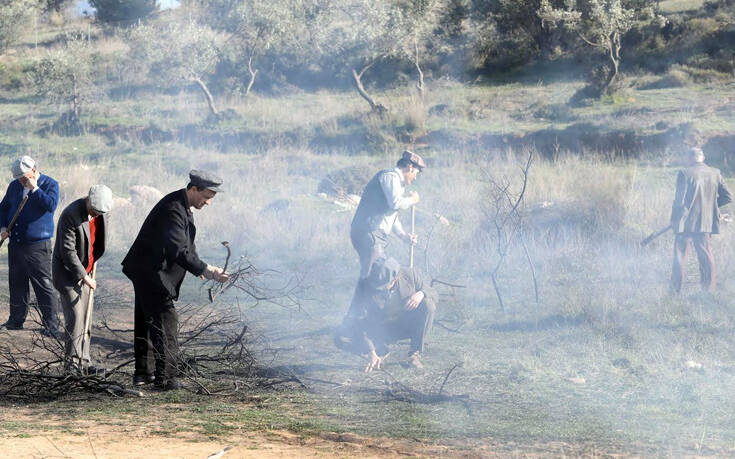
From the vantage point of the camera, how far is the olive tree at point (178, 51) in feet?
91.1

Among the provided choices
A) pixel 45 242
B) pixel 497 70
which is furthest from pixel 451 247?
pixel 497 70

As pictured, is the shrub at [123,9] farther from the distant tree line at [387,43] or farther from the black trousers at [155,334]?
the black trousers at [155,334]

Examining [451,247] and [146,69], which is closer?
[451,247]

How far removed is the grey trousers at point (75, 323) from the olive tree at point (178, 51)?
21.0 metres

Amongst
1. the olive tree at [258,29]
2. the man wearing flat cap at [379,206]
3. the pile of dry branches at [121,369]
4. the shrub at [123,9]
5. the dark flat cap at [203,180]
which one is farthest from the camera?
the shrub at [123,9]

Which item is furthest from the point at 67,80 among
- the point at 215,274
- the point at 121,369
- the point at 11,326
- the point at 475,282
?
the point at 215,274

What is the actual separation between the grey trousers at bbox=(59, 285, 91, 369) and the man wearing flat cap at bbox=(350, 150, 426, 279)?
2.16m

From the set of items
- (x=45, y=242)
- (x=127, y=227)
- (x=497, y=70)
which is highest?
→ (x=497, y=70)

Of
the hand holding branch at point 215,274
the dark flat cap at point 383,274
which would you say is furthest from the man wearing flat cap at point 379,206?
the hand holding branch at point 215,274

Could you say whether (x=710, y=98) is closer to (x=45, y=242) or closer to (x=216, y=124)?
(x=216, y=124)

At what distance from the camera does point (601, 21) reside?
2406cm

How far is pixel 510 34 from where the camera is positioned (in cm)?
2947

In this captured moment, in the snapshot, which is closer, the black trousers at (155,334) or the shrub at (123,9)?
the black trousers at (155,334)

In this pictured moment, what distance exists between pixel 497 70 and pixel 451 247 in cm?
1714
